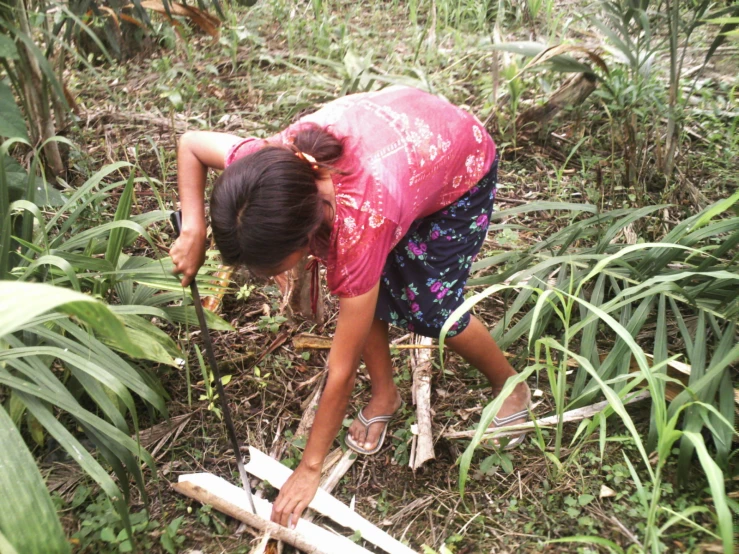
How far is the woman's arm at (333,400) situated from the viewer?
1429mm

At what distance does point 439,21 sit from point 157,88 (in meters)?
1.87

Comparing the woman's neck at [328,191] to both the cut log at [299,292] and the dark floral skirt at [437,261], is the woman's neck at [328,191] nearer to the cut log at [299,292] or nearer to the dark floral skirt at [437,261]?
the dark floral skirt at [437,261]

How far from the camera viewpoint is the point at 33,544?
3.99 feet

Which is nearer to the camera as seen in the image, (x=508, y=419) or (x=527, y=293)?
(x=508, y=419)

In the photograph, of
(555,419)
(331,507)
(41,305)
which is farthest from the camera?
(555,419)

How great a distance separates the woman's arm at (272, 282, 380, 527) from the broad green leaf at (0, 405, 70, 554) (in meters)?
0.57

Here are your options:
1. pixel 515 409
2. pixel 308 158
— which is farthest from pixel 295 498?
pixel 308 158

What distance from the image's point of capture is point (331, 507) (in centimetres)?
174

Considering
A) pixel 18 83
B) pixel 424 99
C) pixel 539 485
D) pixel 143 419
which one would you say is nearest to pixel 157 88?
pixel 18 83

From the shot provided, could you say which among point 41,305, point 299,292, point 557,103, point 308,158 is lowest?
point 299,292

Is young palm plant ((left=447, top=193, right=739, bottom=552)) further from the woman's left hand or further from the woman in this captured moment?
the woman's left hand

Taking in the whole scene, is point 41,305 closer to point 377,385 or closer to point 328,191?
point 328,191

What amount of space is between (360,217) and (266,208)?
0.69 feet

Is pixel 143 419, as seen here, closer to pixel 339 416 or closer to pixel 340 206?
pixel 339 416
